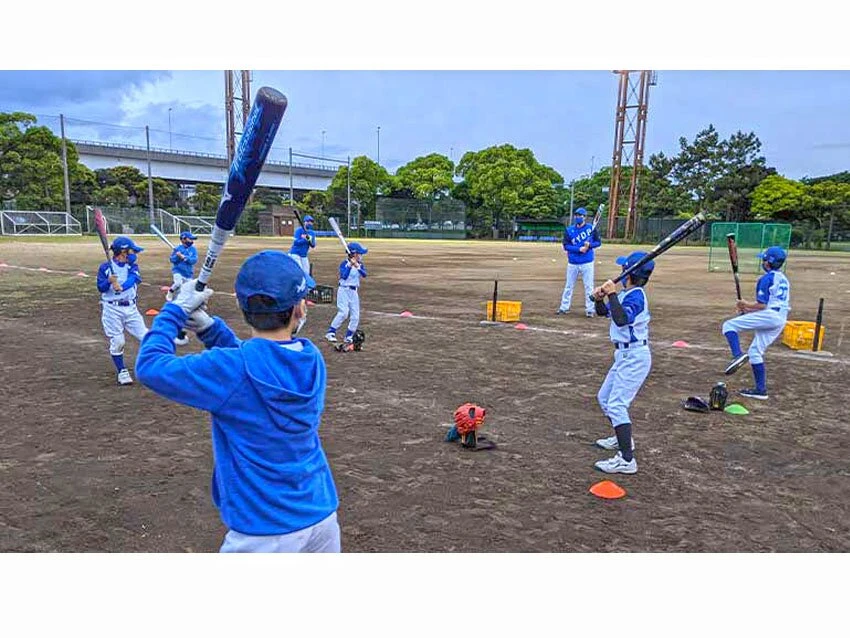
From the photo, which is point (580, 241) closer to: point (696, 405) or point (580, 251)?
point (580, 251)

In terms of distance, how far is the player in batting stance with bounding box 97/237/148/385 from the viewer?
7891mm

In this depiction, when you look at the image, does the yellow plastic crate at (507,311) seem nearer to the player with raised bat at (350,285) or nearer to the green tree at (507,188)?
the player with raised bat at (350,285)

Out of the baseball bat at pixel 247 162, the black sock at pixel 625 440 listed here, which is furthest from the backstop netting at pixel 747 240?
the baseball bat at pixel 247 162

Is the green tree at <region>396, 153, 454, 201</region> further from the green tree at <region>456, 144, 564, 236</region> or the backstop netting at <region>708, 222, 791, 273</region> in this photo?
the backstop netting at <region>708, 222, 791, 273</region>

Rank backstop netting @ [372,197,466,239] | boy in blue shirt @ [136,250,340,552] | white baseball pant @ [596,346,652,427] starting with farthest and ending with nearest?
1. backstop netting @ [372,197,466,239]
2. white baseball pant @ [596,346,652,427]
3. boy in blue shirt @ [136,250,340,552]

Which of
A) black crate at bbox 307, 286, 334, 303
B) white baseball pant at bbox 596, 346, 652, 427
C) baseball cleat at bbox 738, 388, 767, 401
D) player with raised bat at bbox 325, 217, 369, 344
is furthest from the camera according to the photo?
black crate at bbox 307, 286, 334, 303

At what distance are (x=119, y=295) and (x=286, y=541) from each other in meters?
6.68

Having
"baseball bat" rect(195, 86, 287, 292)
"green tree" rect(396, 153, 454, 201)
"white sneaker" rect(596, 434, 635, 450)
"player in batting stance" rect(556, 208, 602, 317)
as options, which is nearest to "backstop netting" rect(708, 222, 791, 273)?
"player in batting stance" rect(556, 208, 602, 317)

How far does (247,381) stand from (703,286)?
21.9 meters

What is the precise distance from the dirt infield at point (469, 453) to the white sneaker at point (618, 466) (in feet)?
0.40

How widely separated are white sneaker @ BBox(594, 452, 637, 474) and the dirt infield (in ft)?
0.40

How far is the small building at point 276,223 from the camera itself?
2682 inches

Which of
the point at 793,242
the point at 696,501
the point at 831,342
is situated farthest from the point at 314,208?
the point at 696,501

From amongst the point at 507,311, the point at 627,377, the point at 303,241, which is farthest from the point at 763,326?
the point at 303,241
